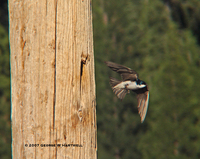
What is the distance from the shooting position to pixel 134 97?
6.97 m

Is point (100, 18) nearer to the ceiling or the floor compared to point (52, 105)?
nearer to the ceiling

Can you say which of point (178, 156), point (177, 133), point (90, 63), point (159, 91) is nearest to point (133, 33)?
point (159, 91)

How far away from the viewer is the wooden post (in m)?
1.65

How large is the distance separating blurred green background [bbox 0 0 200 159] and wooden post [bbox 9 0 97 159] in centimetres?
507

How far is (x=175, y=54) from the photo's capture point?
726 cm

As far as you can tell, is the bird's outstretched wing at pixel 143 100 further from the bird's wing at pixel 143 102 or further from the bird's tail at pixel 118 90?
the bird's tail at pixel 118 90

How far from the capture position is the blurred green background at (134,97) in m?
6.92

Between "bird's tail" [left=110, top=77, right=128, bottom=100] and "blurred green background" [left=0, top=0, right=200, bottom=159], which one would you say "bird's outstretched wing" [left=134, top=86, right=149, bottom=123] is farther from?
"blurred green background" [left=0, top=0, right=200, bottom=159]

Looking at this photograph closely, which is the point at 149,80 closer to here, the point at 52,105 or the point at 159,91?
the point at 159,91

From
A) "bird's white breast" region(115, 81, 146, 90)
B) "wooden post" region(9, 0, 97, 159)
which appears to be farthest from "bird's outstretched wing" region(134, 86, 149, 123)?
"wooden post" region(9, 0, 97, 159)

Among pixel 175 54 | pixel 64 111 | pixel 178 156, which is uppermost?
pixel 175 54

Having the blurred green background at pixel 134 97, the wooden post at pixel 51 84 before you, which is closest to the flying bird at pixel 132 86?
the wooden post at pixel 51 84

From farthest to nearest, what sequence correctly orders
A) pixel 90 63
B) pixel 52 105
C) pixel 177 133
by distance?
pixel 177 133 < pixel 90 63 < pixel 52 105

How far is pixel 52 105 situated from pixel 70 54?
30 cm
